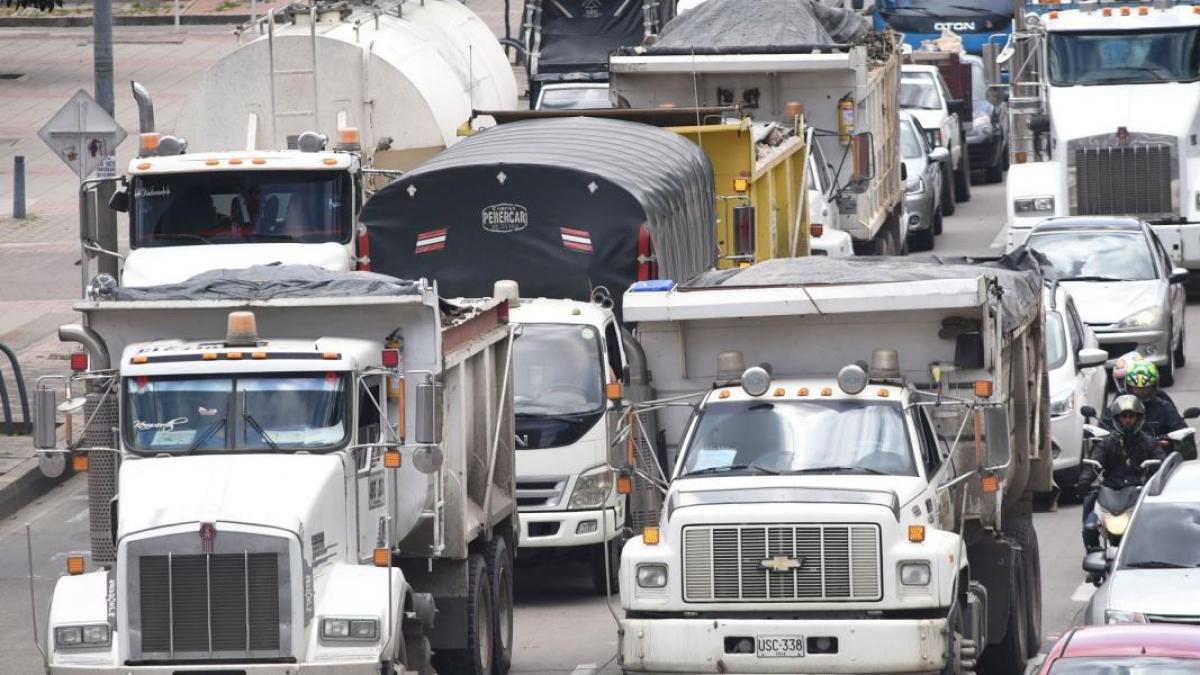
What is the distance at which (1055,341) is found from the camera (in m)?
21.7

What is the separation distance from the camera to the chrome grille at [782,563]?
1270cm

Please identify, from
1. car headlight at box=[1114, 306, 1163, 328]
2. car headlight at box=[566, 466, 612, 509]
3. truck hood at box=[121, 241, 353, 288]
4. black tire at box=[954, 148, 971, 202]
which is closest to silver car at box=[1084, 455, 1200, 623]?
car headlight at box=[566, 466, 612, 509]

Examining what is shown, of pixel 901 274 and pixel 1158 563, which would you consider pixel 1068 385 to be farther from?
pixel 1158 563

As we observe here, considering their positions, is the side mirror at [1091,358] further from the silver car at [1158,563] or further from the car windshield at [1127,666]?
the car windshield at [1127,666]

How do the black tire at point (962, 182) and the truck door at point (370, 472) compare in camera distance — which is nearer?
the truck door at point (370, 472)

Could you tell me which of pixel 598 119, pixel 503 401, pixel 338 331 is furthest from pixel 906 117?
pixel 338 331

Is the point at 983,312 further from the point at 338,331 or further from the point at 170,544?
the point at 170,544

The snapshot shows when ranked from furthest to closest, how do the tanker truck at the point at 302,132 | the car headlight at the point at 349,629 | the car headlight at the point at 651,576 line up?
the tanker truck at the point at 302,132, the car headlight at the point at 651,576, the car headlight at the point at 349,629

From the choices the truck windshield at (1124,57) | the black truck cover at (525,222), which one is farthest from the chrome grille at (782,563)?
the truck windshield at (1124,57)

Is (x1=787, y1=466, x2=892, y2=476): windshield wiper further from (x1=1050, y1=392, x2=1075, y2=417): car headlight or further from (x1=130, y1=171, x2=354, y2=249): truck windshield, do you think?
(x1=130, y1=171, x2=354, y2=249): truck windshield

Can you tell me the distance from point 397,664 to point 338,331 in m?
2.07

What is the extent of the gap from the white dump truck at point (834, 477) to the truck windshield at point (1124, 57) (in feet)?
53.8

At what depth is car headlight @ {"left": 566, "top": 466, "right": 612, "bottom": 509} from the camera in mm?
17516

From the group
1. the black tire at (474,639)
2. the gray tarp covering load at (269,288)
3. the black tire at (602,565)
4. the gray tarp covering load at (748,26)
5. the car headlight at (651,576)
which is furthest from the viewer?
the gray tarp covering load at (748,26)
